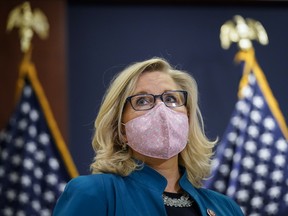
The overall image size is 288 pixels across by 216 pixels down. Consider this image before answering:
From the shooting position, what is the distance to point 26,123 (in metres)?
3.89

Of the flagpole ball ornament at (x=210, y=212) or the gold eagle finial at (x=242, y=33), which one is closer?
the flagpole ball ornament at (x=210, y=212)

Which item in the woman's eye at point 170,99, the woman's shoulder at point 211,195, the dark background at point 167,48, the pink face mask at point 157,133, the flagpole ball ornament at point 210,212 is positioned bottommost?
the flagpole ball ornament at point 210,212

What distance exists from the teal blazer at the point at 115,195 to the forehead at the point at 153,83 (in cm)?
25

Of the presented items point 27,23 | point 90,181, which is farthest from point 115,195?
point 27,23

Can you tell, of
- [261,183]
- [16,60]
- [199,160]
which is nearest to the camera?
[199,160]

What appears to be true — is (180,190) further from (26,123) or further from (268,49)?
(268,49)

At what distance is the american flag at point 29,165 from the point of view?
3750 millimetres

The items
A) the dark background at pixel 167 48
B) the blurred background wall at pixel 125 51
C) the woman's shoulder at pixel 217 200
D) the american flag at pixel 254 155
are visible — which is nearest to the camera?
the woman's shoulder at pixel 217 200

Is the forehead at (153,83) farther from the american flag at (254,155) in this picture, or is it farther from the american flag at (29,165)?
the american flag at (29,165)

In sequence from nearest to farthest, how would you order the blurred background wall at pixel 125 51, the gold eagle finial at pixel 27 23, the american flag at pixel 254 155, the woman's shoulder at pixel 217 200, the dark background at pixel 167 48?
the woman's shoulder at pixel 217 200 < the american flag at pixel 254 155 < the gold eagle finial at pixel 27 23 < the blurred background wall at pixel 125 51 < the dark background at pixel 167 48

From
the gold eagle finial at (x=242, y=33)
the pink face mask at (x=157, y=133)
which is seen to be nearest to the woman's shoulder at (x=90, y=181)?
the pink face mask at (x=157, y=133)

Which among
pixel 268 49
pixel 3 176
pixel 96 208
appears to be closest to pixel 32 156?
pixel 3 176

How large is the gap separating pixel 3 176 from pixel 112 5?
1318mm

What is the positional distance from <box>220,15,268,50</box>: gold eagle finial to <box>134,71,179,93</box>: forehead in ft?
6.36
